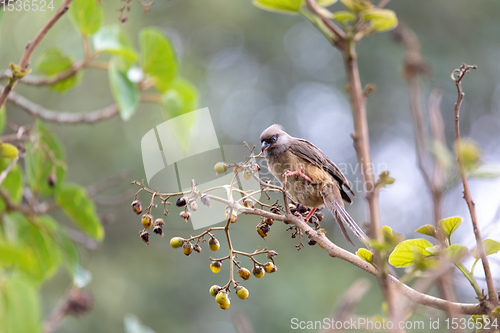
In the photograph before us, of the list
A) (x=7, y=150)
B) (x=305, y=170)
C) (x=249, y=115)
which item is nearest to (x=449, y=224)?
(x=7, y=150)

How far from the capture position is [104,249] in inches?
336

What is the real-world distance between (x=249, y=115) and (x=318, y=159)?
5.92 metres

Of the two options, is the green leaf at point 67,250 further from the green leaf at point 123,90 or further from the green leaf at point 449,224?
the green leaf at point 449,224

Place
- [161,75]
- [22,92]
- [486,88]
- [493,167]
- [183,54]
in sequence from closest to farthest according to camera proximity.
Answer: [493,167] < [161,75] < [22,92] < [486,88] < [183,54]

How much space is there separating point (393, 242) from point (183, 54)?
8678 mm

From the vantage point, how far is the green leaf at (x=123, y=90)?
2.34 metres

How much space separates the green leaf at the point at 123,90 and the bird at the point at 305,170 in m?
0.65

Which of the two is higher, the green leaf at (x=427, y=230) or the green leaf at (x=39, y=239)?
the green leaf at (x=427, y=230)

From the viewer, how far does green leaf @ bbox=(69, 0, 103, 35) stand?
7.63 ft

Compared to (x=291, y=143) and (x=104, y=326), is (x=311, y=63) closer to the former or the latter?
(x=104, y=326)

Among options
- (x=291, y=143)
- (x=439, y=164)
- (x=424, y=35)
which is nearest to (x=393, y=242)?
(x=439, y=164)

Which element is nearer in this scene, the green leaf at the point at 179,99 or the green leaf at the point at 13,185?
the green leaf at the point at 13,185

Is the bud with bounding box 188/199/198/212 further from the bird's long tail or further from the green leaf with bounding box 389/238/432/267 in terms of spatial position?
the bird's long tail

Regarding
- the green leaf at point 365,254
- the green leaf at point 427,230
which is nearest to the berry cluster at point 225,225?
the green leaf at point 365,254
